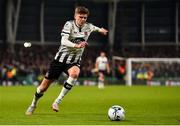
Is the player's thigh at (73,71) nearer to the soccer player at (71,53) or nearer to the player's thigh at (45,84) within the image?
the soccer player at (71,53)

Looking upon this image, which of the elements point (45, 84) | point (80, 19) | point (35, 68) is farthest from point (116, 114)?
point (35, 68)

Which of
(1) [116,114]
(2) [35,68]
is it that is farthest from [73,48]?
(2) [35,68]

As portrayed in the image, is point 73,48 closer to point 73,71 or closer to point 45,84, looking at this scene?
point 73,71

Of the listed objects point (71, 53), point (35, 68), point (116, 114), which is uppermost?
point (71, 53)

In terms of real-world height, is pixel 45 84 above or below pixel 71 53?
below

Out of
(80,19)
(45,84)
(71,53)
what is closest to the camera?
(80,19)

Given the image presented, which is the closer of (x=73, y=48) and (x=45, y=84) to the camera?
(x=73, y=48)

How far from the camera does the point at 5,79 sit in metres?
44.5

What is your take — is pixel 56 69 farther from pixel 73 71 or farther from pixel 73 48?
pixel 73 48

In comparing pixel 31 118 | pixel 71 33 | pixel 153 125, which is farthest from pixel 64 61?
pixel 153 125

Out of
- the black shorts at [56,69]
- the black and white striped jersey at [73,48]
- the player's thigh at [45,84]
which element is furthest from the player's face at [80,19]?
the player's thigh at [45,84]

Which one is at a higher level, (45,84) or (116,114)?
(45,84)

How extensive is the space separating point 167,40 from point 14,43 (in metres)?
14.3

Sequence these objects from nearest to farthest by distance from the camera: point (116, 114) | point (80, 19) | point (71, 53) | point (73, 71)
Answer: point (116, 114) < point (80, 19) < point (73, 71) < point (71, 53)
